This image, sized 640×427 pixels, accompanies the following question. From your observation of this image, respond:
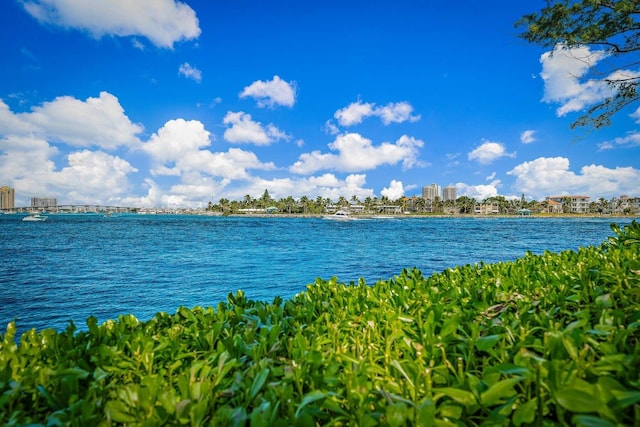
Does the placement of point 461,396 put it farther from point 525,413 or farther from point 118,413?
point 118,413

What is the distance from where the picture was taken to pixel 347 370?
135cm

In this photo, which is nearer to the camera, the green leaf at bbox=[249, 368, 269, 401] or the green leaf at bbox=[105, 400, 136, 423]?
the green leaf at bbox=[105, 400, 136, 423]

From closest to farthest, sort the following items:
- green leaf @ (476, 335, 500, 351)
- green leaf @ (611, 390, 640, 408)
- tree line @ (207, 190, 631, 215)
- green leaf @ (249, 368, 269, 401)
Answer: green leaf @ (611, 390, 640, 408), green leaf @ (249, 368, 269, 401), green leaf @ (476, 335, 500, 351), tree line @ (207, 190, 631, 215)

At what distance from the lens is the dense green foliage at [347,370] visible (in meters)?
1.04

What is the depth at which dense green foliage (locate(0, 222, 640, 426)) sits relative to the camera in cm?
→ 104

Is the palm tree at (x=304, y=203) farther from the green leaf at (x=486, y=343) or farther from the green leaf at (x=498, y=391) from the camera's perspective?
the green leaf at (x=498, y=391)

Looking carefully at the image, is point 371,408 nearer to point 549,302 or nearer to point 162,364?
point 162,364

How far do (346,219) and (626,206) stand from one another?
5854 inches

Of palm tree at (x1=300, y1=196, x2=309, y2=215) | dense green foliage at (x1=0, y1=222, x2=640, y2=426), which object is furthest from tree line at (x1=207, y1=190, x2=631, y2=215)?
dense green foliage at (x1=0, y1=222, x2=640, y2=426)

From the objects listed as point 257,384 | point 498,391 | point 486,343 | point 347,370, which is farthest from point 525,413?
point 257,384

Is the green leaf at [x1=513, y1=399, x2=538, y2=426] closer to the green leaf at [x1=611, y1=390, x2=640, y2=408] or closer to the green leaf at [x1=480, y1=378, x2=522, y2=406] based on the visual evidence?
the green leaf at [x1=480, y1=378, x2=522, y2=406]

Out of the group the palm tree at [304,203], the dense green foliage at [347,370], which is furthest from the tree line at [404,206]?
the dense green foliage at [347,370]

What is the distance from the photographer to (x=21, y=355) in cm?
174

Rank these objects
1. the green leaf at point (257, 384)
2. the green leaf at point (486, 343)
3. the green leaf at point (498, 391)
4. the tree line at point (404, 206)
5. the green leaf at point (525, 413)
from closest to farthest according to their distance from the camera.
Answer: the green leaf at point (525, 413) < the green leaf at point (498, 391) < the green leaf at point (257, 384) < the green leaf at point (486, 343) < the tree line at point (404, 206)
